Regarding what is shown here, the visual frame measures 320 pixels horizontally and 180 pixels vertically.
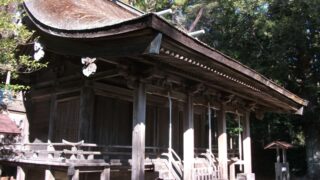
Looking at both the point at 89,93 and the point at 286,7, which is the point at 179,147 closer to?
the point at 89,93

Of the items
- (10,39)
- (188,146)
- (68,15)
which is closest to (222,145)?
(188,146)

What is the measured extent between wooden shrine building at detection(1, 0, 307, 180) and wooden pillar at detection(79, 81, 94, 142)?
0.02 m

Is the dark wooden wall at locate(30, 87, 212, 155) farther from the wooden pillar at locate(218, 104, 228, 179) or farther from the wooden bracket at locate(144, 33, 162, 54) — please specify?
the wooden bracket at locate(144, 33, 162, 54)

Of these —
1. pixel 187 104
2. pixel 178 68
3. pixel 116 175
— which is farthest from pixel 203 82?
pixel 116 175

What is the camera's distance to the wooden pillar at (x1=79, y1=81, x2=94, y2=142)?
8406mm

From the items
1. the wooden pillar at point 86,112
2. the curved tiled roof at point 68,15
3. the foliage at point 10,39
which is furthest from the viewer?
the wooden pillar at point 86,112

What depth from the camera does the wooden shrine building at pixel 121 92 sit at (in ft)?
19.3

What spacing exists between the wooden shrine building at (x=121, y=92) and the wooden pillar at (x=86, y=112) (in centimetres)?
2

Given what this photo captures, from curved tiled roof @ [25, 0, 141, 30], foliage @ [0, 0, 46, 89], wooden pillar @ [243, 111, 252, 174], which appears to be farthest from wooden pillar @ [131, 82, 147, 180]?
wooden pillar @ [243, 111, 252, 174]

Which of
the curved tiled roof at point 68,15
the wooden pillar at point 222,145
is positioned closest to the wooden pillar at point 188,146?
the wooden pillar at point 222,145

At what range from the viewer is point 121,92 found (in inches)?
368

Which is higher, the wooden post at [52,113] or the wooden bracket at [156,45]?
the wooden bracket at [156,45]

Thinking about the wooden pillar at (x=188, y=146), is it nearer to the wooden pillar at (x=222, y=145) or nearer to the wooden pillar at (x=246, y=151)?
the wooden pillar at (x=222, y=145)

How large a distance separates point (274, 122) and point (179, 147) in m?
11.6
